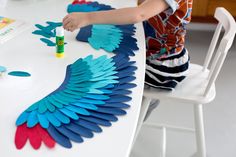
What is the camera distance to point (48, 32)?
1300 millimetres

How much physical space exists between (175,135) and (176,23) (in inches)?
28.0

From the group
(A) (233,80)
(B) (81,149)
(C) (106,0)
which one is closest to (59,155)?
(B) (81,149)

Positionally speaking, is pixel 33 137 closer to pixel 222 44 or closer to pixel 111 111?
pixel 111 111

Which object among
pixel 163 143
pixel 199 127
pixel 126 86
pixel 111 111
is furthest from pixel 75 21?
pixel 163 143

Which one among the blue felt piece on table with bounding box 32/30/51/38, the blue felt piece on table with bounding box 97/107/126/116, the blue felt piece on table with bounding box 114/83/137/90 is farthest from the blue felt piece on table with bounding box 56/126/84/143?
the blue felt piece on table with bounding box 32/30/51/38

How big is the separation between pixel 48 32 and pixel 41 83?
361mm

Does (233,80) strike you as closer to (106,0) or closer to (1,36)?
(106,0)

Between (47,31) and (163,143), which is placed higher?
(47,31)

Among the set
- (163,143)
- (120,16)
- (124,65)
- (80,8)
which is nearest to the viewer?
(124,65)

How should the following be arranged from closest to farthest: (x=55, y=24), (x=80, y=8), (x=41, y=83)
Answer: (x=41, y=83), (x=55, y=24), (x=80, y=8)

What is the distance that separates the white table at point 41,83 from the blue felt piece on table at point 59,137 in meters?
0.01

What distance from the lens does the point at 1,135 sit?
0.78 metres

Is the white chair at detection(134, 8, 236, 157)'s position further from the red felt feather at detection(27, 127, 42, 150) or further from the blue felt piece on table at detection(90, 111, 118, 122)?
the red felt feather at detection(27, 127, 42, 150)

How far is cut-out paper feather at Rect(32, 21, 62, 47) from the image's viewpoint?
1236 millimetres
